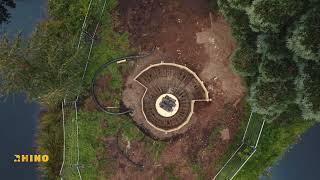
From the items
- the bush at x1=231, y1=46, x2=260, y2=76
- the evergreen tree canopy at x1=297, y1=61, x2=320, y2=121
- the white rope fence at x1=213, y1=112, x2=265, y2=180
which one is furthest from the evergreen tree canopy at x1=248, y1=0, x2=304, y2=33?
the white rope fence at x1=213, y1=112, x2=265, y2=180

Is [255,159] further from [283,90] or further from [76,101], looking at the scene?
[76,101]

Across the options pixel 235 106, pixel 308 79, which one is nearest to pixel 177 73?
pixel 235 106

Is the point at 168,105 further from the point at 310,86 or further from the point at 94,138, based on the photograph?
the point at 310,86

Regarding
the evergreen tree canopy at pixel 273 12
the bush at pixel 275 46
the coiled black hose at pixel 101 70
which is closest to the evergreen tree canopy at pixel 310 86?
the bush at pixel 275 46

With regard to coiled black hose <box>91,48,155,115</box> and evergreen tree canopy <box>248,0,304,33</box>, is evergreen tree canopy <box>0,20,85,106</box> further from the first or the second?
evergreen tree canopy <box>248,0,304,33</box>

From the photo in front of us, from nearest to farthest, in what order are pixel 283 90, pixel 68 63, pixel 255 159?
pixel 283 90, pixel 68 63, pixel 255 159

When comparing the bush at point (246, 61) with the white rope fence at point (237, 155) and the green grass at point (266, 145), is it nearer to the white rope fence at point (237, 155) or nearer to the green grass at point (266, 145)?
the green grass at point (266, 145)

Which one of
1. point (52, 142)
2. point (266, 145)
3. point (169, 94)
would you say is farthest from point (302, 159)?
point (52, 142)

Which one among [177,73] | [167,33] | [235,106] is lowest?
[235,106]
